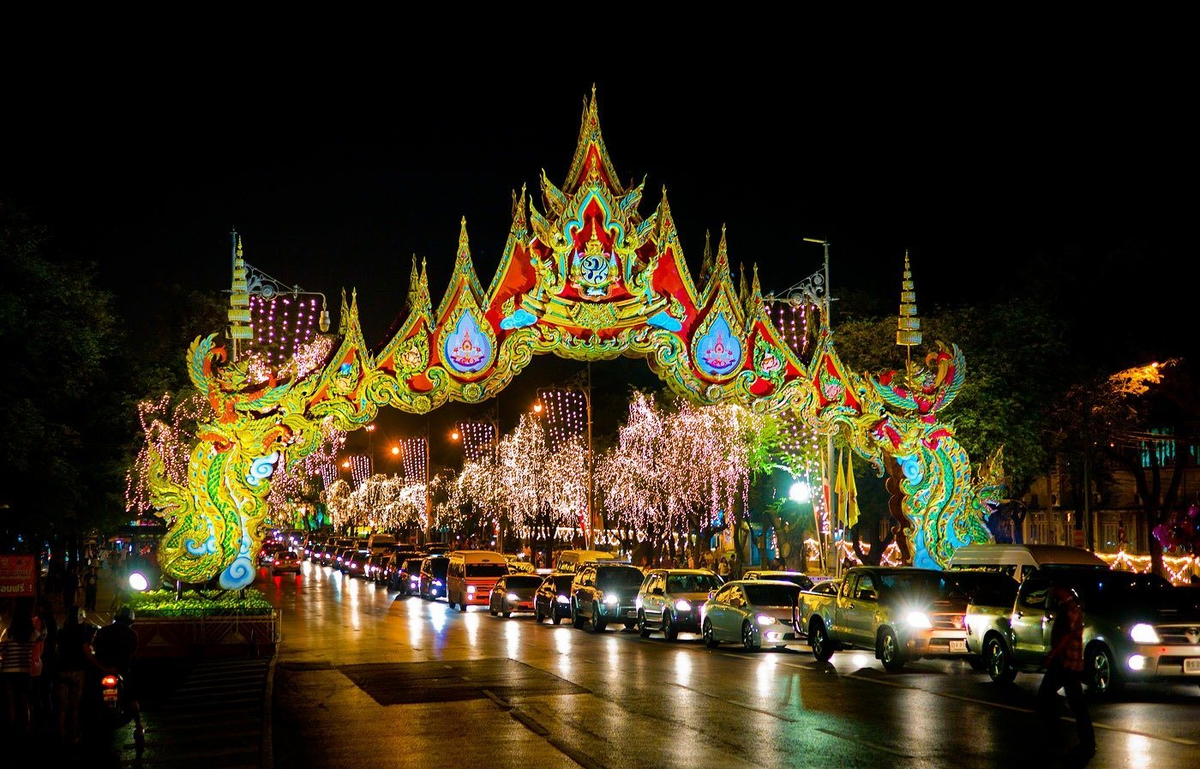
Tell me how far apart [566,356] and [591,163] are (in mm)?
3774

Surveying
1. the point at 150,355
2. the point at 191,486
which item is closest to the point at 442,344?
the point at 191,486

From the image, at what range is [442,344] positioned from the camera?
85.9ft

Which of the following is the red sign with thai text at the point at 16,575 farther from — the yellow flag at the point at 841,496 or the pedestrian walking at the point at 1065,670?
the yellow flag at the point at 841,496

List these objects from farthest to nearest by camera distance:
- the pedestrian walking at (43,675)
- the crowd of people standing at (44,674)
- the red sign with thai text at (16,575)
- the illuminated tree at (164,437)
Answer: the illuminated tree at (164,437) → the red sign with thai text at (16,575) → the pedestrian walking at (43,675) → the crowd of people standing at (44,674)

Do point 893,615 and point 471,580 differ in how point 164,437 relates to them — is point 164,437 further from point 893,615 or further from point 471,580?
point 893,615

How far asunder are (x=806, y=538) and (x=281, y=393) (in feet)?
127

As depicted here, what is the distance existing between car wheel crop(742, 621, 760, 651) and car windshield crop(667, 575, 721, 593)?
417 centimetres

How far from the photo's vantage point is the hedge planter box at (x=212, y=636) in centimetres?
2292

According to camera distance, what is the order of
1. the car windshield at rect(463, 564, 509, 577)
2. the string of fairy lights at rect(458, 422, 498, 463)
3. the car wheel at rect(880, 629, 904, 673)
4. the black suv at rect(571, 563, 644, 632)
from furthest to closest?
the string of fairy lights at rect(458, 422, 498, 463), the car windshield at rect(463, 564, 509, 577), the black suv at rect(571, 563, 644, 632), the car wheel at rect(880, 629, 904, 673)

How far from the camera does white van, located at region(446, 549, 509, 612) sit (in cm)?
4028

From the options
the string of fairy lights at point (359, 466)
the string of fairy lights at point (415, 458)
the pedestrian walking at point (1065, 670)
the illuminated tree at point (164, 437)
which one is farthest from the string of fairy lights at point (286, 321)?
the string of fairy lights at point (359, 466)

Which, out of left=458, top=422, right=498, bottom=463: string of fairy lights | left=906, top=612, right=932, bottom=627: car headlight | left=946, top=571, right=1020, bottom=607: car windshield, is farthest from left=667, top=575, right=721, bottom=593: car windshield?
left=458, top=422, right=498, bottom=463: string of fairy lights

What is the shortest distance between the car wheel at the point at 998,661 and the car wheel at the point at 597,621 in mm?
12933

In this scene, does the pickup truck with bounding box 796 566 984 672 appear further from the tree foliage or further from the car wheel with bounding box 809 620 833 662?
the tree foliage
